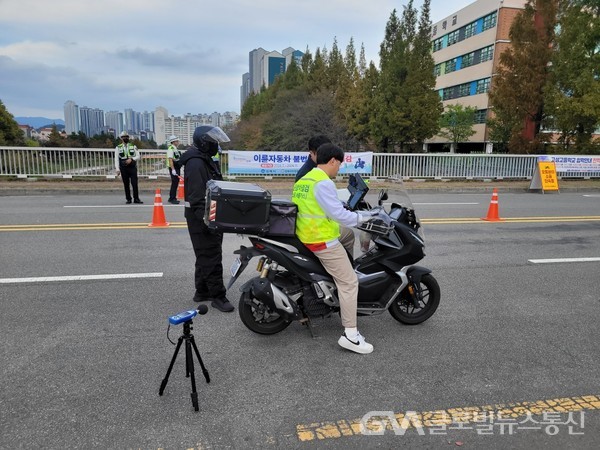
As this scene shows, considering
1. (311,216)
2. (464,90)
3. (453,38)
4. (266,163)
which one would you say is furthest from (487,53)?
(311,216)

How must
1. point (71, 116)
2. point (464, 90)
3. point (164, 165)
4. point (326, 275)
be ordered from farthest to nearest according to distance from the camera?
point (71, 116)
point (464, 90)
point (164, 165)
point (326, 275)

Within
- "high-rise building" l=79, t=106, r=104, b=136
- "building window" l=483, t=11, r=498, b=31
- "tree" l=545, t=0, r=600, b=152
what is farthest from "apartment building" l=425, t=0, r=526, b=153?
"high-rise building" l=79, t=106, r=104, b=136

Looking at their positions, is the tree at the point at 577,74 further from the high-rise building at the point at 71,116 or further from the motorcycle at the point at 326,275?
the high-rise building at the point at 71,116

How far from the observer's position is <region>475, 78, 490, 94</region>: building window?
159 feet

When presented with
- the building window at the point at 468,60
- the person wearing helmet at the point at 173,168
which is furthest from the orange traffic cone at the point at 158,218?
the building window at the point at 468,60

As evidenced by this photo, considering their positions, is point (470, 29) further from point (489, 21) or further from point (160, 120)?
point (160, 120)

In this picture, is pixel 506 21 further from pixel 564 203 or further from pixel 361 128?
pixel 564 203

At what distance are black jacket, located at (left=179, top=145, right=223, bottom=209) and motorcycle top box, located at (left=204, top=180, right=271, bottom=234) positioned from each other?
751 mm

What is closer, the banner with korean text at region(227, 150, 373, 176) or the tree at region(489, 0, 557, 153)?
the banner with korean text at region(227, 150, 373, 176)

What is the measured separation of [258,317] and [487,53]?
5288 centimetres

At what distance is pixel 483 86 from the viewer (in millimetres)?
49375

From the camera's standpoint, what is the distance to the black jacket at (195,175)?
14.6 ft

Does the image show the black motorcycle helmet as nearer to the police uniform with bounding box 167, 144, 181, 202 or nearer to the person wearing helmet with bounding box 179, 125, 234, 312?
the person wearing helmet with bounding box 179, 125, 234, 312

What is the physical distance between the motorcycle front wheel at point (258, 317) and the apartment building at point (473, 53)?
46448 millimetres
